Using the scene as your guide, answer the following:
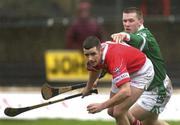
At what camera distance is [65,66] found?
17.3 m

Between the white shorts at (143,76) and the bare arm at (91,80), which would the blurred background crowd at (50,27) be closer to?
the bare arm at (91,80)

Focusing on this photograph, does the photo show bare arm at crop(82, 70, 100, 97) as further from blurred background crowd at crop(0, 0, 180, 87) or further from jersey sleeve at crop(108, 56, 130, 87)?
blurred background crowd at crop(0, 0, 180, 87)

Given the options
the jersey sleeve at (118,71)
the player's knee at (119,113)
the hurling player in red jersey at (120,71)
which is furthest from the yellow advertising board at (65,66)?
the jersey sleeve at (118,71)

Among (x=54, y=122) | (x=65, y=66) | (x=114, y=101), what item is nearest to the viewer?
(x=114, y=101)

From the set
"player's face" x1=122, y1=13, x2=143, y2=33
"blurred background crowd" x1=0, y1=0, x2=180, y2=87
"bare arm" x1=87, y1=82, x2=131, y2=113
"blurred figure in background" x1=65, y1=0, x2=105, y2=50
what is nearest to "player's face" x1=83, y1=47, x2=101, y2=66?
"bare arm" x1=87, y1=82, x2=131, y2=113

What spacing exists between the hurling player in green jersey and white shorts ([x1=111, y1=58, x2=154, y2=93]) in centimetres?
26

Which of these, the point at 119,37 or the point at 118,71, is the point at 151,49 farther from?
the point at 118,71

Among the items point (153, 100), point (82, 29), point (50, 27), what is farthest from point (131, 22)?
point (50, 27)

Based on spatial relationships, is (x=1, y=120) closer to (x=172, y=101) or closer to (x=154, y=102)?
(x=172, y=101)

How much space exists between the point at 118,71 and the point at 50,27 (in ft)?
28.9

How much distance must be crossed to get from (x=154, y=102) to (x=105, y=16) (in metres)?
7.29

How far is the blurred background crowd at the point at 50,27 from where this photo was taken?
17422 mm

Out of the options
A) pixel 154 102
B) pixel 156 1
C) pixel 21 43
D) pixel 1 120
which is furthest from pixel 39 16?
pixel 154 102

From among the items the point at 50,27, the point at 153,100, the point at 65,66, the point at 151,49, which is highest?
the point at 151,49
